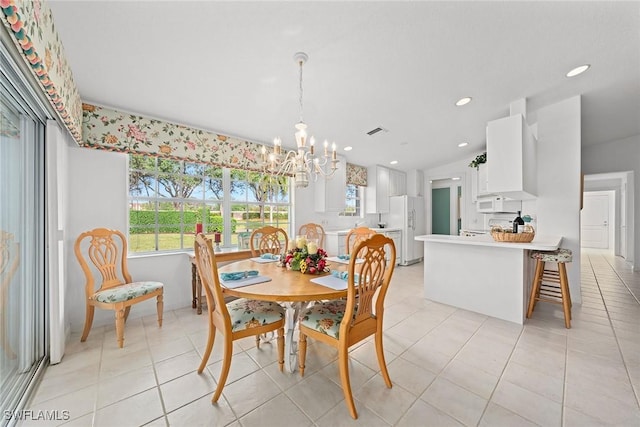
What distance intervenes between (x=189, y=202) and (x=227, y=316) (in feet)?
7.13

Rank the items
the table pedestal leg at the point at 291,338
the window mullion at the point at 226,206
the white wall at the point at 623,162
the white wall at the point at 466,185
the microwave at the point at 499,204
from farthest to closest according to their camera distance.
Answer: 1. the white wall at the point at 466,185
2. the white wall at the point at 623,162
3. the microwave at the point at 499,204
4. the window mullion at the point at 226,206
5. the table pedestal leg at the point at 291,338

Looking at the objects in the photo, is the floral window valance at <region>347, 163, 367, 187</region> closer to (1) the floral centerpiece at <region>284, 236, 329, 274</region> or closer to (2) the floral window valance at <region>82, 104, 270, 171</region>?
(2) the floral window valance at <region>82, 104, 270, 171</region>

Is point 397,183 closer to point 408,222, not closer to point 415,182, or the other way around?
point 415,182

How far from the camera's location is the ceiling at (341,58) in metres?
1.66

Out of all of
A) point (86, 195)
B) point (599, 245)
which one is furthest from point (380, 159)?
point (599, 245)

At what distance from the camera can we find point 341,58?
2150 mm

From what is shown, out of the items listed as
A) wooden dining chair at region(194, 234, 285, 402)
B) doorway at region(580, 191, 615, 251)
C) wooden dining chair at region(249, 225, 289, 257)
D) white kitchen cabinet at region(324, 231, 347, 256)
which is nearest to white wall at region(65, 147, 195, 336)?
wooden dining chair at region(249, 225, 289, 257)

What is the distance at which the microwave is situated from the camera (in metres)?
4.31

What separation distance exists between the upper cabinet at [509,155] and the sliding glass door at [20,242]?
3826 mm

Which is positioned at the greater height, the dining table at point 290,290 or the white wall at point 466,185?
the white wall at point 466,185

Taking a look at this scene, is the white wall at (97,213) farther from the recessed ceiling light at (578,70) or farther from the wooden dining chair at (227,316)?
the recessed ceiling light at (578,70)

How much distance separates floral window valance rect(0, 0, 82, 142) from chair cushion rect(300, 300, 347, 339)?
1981 millimetres

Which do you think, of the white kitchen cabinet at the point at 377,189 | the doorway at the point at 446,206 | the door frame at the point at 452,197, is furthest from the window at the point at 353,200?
the doorway at the point at 446,206

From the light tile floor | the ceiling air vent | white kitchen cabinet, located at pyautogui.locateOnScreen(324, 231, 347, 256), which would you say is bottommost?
the light tile floor
